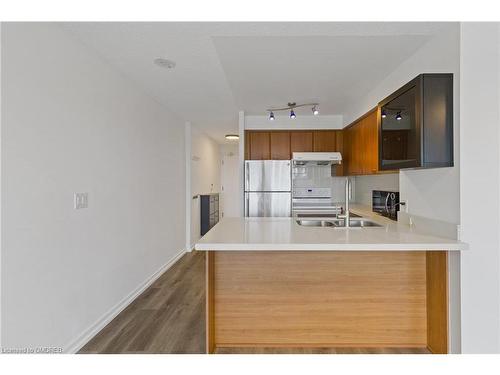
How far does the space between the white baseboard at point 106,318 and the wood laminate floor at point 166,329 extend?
0.12 ft

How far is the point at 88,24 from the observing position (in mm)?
2025

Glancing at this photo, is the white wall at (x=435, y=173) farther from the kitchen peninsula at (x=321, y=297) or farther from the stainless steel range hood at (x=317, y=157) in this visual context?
the stainless steel range hood at (x=317, y=157)

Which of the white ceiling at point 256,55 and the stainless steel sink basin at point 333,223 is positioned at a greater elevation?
the white ceiling at point 256,55

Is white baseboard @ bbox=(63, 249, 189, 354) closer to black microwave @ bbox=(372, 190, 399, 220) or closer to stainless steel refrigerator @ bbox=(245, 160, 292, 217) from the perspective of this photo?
stainless steel refrigerator @ bbox=(245, 160, 292, 217)

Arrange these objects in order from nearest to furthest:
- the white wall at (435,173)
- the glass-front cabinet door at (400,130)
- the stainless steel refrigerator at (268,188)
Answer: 1. the white wall at (435,173)
2. the glass-front cabinet door at (400,130)
3. the stainless steel refrigerator at (268,188)

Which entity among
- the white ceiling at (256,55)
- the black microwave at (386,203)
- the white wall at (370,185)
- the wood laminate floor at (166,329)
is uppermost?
the white ceiling at (256,55)

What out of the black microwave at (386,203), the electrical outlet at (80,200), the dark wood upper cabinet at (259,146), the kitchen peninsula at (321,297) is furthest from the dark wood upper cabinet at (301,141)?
the electrical outlet at (80,200)

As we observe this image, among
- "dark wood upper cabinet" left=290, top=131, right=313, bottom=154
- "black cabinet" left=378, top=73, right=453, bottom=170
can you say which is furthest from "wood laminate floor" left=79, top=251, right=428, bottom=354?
"dark wood upper cabinet" left=290, top=131, right=313, bottom=154

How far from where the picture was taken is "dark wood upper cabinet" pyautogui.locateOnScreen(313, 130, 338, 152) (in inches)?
188

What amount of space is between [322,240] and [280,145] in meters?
3.03

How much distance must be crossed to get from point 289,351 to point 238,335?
39cm

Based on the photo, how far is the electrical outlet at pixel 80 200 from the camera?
218 cm

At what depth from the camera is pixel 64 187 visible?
2.06m
